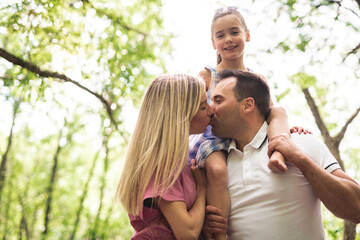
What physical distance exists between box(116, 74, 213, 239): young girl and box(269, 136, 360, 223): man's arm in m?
0.59

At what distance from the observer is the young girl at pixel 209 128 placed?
206cm

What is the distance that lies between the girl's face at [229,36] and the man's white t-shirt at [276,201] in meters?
0.99

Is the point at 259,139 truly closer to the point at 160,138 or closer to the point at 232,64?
the point at 160,138

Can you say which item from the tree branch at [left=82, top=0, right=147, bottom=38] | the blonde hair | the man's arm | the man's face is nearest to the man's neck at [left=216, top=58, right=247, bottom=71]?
the man's face

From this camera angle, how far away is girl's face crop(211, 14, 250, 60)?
2814mm

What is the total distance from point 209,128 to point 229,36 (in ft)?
2.74

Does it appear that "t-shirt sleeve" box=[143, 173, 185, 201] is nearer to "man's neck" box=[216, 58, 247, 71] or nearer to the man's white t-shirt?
the man's white t-shirt

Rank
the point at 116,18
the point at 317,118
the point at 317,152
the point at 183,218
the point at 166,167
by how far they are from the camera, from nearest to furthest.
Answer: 1. the point at 183,218
2. the point at 166,167
3. the point at 317,152
4. the point at 116,18
5. the point at 317,118

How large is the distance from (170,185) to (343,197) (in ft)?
2.98

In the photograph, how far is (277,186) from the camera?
199 centimetres

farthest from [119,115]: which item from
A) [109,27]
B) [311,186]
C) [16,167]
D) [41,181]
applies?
[41,181]

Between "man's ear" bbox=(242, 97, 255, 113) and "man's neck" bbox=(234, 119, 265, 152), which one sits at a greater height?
"man's ear" bbox=(242, 97, 255, 113)

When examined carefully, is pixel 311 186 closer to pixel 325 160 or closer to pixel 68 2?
pixel 325 160

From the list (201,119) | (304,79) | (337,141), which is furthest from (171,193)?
(337,141)
